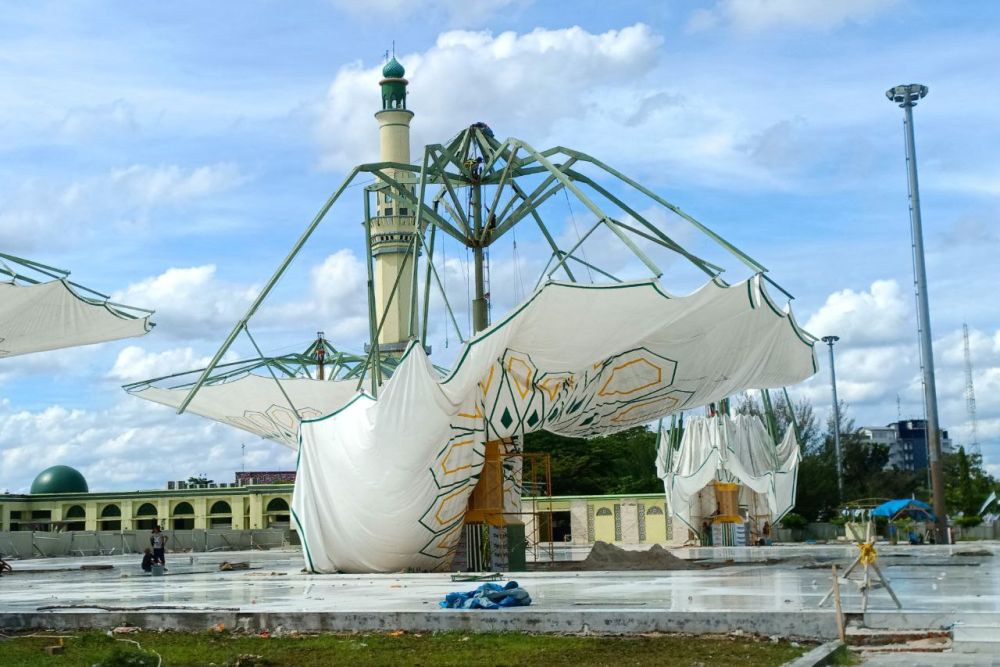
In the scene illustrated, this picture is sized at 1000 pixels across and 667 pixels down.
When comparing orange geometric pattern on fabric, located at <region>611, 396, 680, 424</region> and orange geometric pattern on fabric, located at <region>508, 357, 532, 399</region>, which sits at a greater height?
orange geometric pattern on fabric, located at <region>508, 357, 532, 399</region>

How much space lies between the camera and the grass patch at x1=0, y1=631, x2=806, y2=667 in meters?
11.9

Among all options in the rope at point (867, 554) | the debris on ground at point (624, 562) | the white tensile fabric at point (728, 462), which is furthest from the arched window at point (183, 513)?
the rope at point (867, 554)

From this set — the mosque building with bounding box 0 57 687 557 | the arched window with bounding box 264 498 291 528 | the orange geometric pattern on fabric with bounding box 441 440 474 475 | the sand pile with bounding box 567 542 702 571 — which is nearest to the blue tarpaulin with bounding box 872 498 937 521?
the mosque building with bounding box 0 57 687 557

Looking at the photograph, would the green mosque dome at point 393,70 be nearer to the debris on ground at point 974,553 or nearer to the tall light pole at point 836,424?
the tall light pole at point 836,424

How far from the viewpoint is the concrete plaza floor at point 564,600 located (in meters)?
13.9

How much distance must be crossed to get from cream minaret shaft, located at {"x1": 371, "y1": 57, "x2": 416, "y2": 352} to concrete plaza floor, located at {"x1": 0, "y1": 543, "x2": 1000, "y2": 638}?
52548 mm

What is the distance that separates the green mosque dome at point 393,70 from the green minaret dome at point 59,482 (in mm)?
34267

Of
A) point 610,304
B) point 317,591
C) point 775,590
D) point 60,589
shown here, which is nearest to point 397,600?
point 317,591

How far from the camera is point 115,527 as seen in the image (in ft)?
254

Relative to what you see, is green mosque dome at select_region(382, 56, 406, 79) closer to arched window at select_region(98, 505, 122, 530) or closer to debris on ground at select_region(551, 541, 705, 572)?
arched window at select_region(98, 505, 122, 530)

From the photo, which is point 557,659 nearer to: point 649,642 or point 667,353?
point 649,642

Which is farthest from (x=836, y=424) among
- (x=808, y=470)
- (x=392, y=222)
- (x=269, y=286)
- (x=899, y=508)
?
(x=269, y=286)

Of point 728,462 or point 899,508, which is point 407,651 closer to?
point 728,462

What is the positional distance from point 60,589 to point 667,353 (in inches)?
563
